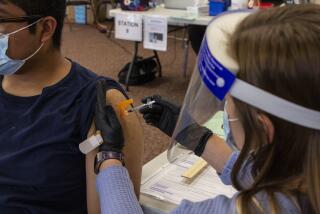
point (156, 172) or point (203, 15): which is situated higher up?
point (203, 15)

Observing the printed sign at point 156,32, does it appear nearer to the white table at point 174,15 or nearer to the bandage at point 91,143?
the white table at point 174,15

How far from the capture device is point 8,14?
3.83ft

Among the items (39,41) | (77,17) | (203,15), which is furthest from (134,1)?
(77,17)

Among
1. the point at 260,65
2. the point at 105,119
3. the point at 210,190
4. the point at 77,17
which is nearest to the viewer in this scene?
the point at 260,65

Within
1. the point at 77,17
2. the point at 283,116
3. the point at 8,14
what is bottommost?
the point at 77,17

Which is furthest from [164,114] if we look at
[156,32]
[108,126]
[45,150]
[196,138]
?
[156,32]

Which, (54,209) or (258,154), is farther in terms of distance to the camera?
(54,209)

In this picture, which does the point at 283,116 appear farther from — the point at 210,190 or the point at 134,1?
the point at 134,1

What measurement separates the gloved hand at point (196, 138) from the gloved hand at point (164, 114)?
2.6 inches

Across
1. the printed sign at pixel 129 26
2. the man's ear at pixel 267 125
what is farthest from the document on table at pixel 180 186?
the printed sign at pixel 129 26

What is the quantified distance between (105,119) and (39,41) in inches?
12.5

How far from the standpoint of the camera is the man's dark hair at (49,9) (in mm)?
1172

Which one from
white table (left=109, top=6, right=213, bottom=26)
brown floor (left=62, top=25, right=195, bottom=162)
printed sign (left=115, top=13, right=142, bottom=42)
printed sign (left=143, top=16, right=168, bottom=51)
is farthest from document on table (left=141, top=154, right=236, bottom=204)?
printed sign (left=115, top=13, right=142, bottom=42)

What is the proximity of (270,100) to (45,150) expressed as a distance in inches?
25.1
